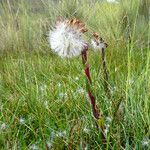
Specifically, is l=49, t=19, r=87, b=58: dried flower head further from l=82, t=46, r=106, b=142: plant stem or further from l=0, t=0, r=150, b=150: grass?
l=0, t=0, r=150, b=150: grass

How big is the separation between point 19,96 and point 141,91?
2.32ft

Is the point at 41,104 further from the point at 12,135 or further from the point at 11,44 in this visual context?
the point at 11,44

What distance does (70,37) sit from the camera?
146cm

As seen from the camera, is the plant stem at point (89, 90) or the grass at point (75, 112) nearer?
the plant stem at point (89, 90)

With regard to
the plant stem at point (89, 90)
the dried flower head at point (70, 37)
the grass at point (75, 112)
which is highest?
the dried flower head at point (70, 37)

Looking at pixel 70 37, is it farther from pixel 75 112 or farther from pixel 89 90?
pixel 75 112

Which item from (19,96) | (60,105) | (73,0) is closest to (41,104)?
(60,105)

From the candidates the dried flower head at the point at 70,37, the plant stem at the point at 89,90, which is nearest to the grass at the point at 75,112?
the plant stem at the point at 89,90

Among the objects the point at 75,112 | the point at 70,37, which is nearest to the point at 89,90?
the point at 70,37

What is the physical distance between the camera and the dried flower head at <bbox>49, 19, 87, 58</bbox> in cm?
144

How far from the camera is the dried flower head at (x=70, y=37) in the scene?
1.44 m

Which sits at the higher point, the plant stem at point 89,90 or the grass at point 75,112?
the plant stem at point 89,90

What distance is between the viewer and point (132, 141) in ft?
5.29

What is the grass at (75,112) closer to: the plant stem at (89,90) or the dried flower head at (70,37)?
the plant stem at (89,90)
